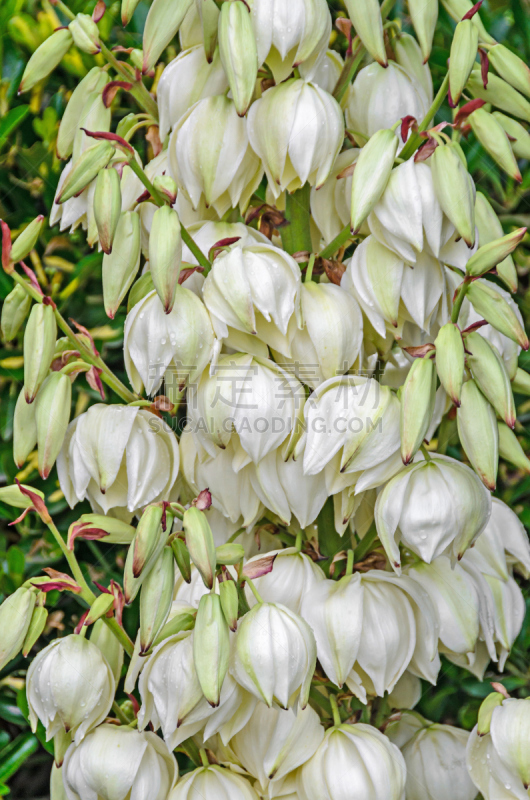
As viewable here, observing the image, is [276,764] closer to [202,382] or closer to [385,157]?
[202,382]

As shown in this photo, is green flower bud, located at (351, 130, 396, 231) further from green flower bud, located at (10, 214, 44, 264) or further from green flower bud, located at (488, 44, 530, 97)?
green flower bud, located at (10, 214, 44, 264)

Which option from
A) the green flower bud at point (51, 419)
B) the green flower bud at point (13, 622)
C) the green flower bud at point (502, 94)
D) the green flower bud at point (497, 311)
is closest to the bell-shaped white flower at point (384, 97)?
the green flower bud at point (502, 94)

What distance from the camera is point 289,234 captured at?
62 centimetres

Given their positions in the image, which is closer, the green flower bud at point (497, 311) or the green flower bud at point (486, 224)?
the green flower bud at point (497, 311)

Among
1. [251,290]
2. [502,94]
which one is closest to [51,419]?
[251,290]

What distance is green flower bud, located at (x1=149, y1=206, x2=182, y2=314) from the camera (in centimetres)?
49

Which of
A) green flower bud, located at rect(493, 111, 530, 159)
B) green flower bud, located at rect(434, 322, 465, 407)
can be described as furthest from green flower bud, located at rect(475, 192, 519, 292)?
green flower bud, located at rect(434, 322, 465, 407)

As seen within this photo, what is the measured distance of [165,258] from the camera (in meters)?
0.49

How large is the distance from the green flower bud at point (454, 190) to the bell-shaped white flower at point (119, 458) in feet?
0.79

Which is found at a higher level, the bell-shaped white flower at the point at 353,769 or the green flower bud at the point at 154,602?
the green flower bud at the point at 154,602

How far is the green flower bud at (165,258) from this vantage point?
0.49m

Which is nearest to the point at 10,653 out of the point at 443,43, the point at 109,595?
the point at 109,595

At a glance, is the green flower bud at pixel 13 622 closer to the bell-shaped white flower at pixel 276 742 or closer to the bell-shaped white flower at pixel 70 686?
the bell-shaped white flower at pixel 70 686

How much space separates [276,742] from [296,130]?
0.39m
